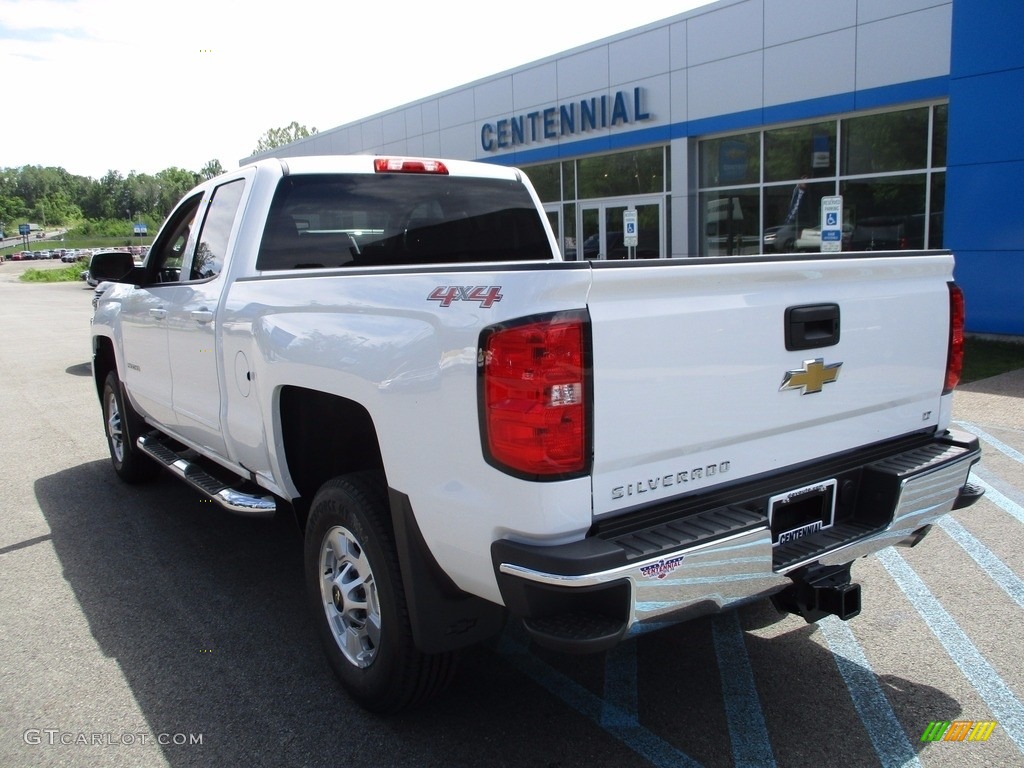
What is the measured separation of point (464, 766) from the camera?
2840mm

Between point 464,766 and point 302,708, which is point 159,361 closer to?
point 302,708

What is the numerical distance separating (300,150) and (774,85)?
22995 millimetres

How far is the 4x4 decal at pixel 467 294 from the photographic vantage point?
2377mm

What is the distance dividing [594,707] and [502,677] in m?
0.44

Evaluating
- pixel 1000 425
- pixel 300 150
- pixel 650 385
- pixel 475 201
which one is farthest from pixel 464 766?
pixel 300 150

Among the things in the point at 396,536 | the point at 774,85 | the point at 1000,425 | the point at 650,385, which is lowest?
the point at 1000,425

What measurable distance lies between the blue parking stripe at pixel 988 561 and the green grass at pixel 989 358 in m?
5.27

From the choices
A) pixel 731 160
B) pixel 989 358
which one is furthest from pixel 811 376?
pixel 731 160

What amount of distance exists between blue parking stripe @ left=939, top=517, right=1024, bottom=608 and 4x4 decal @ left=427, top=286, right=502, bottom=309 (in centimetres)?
315

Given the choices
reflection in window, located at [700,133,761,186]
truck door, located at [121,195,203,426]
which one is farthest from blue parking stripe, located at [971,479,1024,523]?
reflection in window, located at [700,133,761,186]

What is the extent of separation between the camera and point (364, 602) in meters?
3.14

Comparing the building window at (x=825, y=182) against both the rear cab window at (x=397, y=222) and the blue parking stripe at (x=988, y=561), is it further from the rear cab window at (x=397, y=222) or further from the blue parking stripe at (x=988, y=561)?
the rear cab window at (x=397, y=222)

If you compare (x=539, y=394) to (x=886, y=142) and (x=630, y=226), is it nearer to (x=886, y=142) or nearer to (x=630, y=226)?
(x=886, y=142)

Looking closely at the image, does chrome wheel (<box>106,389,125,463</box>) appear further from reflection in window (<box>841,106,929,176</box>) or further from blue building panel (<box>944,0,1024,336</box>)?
reflection in window (<box>841,106,929,176</box>)
